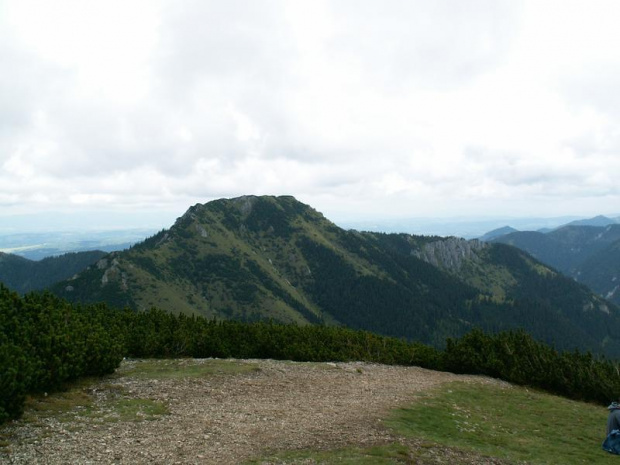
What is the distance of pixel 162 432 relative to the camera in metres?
16.2

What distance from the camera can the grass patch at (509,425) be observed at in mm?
18062

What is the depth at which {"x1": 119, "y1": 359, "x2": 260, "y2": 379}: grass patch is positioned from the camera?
85.4 ft

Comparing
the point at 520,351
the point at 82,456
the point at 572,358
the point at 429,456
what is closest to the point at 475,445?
the point at 429,456

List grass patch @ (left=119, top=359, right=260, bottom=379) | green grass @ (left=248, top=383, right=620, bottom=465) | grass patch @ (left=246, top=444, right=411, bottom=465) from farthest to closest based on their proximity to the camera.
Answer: grass patch @ (left=119, top=359, right=260, bottom=379), green grass @ (left=248, top=383, right=620, bottom=465), grass patch @ (left=246, top=444, right=411, bottom=465)

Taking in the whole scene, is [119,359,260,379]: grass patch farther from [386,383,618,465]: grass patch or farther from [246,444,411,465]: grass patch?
[246,444,411,465]: grass patch

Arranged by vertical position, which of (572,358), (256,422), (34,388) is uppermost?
(34,388)

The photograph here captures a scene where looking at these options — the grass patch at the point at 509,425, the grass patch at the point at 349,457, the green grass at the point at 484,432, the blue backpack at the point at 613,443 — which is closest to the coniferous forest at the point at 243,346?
the green grass at the point at 484,432

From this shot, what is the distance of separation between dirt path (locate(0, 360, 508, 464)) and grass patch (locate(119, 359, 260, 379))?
0.47 meters

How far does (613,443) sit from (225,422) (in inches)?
748

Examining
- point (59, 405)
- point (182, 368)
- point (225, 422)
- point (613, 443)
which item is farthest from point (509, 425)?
point (59, 405)

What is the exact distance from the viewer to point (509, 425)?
22.6 metres

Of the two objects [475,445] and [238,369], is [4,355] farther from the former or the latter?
[475,445]

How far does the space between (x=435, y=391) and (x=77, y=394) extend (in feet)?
74.8

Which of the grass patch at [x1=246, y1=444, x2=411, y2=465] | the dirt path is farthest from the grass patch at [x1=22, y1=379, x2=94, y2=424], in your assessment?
the grass patch at [x1=246, y1=444, x2=411, y2=465]
